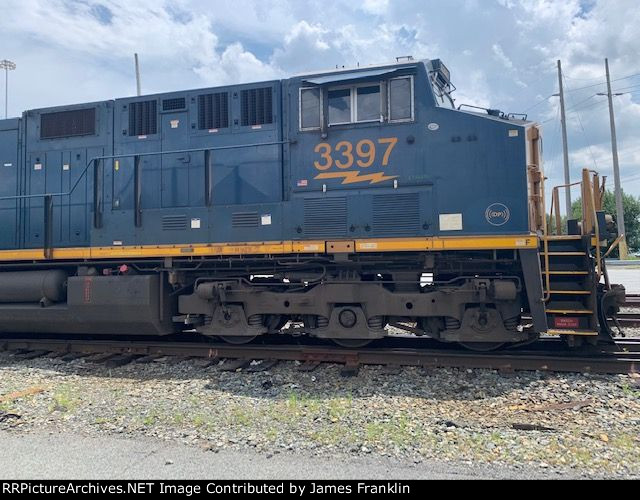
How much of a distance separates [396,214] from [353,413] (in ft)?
9.19

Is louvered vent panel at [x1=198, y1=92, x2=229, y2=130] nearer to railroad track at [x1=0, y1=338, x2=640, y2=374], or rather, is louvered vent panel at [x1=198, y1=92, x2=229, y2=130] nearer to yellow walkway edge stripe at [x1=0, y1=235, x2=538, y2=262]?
yellow walkway edge stripe at [x1=0, y1=235, x2=538, y2=262]

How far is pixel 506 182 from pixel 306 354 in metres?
3.55

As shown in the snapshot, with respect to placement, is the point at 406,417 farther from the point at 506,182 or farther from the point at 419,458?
the point at 506,182

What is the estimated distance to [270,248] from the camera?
681 cm

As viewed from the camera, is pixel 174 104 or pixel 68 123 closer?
pixel 174 104

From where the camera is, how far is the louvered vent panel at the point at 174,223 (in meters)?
7.25

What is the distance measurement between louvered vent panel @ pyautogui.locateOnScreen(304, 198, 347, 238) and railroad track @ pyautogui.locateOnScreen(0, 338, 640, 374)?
1.66m

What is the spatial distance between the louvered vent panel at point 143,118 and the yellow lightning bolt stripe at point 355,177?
3.09 metres

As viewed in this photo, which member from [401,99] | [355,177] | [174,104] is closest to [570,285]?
[355,177]

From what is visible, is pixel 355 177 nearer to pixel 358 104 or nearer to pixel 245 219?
pixel 358 104

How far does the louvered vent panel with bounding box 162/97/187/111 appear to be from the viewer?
7.70 meters

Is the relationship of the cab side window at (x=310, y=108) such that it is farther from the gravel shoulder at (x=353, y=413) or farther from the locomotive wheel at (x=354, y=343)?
the gravel shoulder at (x=353, y=413)

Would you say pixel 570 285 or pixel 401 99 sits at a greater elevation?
pixel 401 99
